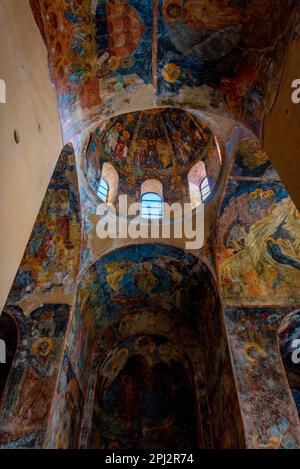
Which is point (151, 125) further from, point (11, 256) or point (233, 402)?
point (11, 256)

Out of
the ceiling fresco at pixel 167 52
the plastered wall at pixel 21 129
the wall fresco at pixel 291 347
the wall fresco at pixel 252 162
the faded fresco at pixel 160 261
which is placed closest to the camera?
the plastered wall at pixel 21 129

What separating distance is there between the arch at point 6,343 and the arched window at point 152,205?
15.9 ft

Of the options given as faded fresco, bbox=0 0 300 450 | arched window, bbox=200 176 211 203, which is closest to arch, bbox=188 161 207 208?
arched window, bbox=200 176 211 203

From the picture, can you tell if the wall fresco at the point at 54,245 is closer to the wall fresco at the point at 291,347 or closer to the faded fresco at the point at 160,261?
the faded fresco at the point at 160,261

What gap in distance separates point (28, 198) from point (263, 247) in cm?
733

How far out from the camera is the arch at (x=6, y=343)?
992cm

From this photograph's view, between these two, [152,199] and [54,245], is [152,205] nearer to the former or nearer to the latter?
[152,199]

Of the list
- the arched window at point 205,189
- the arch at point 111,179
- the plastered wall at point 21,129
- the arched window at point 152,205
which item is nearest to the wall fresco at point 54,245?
the arch at point 111,179

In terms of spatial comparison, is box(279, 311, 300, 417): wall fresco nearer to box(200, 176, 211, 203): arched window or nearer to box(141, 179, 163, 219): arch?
box(200, 176, 211, 203): arched window

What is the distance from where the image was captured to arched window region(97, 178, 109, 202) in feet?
37.7

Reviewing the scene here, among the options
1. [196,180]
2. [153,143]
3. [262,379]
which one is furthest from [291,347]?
[153,143]

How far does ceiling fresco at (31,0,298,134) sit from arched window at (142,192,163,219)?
5.23 m

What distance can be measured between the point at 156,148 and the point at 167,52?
6518 millimetres
